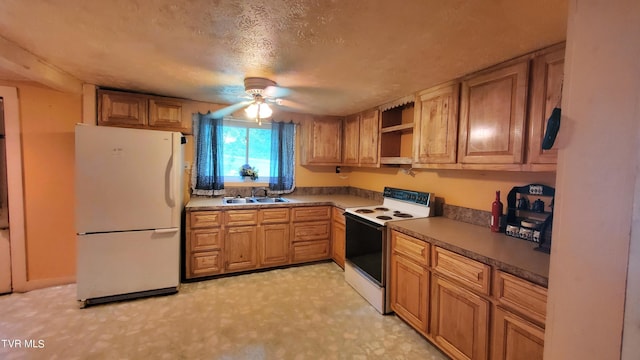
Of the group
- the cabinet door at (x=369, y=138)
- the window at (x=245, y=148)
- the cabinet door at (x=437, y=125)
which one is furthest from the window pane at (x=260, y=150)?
the cabinet door at (x=437, y=125)

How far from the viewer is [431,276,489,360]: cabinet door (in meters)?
1.70

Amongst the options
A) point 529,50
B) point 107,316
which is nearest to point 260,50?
point 529,50

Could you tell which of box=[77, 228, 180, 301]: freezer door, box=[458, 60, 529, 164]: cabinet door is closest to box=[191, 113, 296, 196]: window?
box=[77, 228, 180, 301]: freezer door

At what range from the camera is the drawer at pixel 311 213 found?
11.6ft

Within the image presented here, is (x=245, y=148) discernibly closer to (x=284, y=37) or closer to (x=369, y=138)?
(x=369, y=138)

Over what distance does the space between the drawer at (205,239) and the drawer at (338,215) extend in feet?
4.61

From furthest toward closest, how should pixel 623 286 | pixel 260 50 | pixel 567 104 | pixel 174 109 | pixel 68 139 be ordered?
pixel 174 109, pixel 68 139, pixel 260 50, pixel 567 104, pixel 623 286

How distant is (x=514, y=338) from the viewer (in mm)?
1525

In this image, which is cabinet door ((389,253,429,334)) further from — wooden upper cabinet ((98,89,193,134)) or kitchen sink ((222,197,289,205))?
wooden upper cabinet ((98,89,193,134))

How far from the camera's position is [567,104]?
0.61 meters

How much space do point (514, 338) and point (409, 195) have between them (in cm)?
159

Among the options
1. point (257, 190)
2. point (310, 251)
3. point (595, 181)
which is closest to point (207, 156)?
point (257, 190)

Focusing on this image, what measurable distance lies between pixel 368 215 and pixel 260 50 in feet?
5.83

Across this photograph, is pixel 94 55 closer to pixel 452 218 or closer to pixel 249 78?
pixel 249 78
